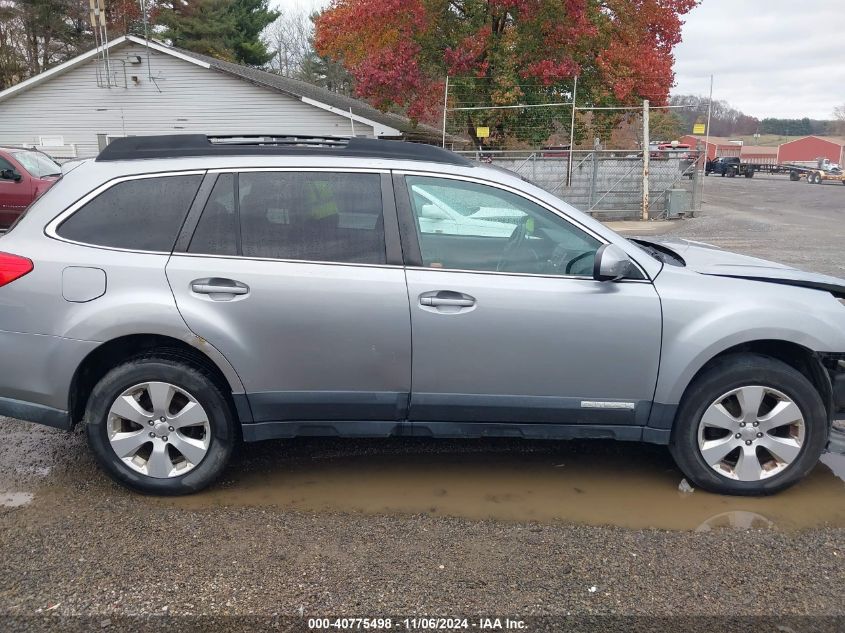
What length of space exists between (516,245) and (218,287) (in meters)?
1.56

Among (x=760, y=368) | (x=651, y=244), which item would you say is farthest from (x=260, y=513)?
(x=651, y=244)

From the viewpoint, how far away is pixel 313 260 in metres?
3.46

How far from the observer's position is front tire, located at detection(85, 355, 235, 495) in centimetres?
342

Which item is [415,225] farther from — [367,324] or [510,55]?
[510,55]

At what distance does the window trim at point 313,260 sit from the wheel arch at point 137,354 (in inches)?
18.8

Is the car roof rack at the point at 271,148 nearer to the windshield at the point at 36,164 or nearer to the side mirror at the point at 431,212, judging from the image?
the side mirror at the point at 431,212

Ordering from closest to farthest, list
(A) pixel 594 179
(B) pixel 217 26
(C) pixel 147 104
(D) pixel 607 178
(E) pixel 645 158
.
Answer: (E) pixel 645 158 < (A) pixel 594 179 < (D) pixel 607 178 < (C) pixel 147 104 < (B) pixel 217 26

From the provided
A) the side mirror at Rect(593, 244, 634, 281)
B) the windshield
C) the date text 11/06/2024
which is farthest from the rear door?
the windshield

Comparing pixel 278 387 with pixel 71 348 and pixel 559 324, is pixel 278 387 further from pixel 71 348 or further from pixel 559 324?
pixel 559 324

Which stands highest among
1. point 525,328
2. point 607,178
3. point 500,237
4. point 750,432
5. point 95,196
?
point 95,196

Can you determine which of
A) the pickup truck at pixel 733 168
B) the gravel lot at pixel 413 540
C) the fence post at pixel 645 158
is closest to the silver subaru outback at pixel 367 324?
the gravel lot at pixel 413 540

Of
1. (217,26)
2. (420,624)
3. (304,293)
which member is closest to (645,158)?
(304,293)

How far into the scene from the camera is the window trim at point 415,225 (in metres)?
3.45

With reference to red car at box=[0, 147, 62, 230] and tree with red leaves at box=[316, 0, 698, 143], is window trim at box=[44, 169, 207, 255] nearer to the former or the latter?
red car at box=[0, 147, 62, 230]
